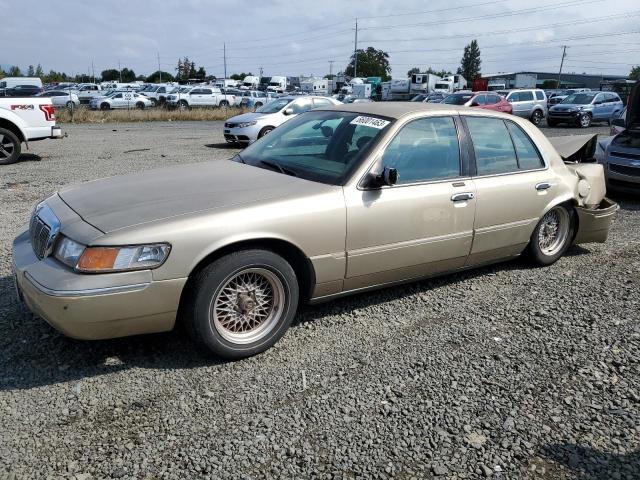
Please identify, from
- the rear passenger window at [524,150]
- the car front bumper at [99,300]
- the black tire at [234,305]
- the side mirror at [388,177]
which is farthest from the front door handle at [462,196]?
the car front bumper at [99,300]

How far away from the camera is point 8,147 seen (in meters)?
11.2

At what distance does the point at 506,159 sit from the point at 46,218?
3.65m

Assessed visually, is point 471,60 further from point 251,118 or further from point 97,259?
point 97,259

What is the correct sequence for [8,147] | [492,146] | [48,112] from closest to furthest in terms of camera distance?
[492,146], [8,147], [48,112]

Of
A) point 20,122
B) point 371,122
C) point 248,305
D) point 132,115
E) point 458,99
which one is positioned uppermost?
point 371,122

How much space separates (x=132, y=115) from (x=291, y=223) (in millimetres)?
27979

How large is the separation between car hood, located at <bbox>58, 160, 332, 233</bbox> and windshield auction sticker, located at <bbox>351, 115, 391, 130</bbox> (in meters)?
0.74

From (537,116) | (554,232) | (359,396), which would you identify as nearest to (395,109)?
(554,232)

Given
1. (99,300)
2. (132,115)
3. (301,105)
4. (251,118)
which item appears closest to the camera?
(99,300)

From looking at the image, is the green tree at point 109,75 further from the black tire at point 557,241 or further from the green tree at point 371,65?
the black tire at point 557,241

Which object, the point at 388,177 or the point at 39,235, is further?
the point at 388,177

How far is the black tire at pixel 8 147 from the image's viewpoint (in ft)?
36.5

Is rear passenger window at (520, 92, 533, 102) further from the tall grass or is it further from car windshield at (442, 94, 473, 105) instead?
the tall grass

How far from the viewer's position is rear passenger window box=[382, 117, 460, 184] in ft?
13.2
